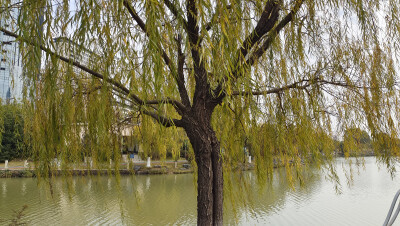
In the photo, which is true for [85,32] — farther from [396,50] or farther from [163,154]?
[396,50]

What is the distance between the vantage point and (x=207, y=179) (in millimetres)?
1833

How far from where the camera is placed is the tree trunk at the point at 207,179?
181 centimetres

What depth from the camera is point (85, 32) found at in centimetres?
143

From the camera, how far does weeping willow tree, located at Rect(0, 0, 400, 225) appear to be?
5.47 feet

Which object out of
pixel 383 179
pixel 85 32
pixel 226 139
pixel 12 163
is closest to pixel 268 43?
pixel 226 139

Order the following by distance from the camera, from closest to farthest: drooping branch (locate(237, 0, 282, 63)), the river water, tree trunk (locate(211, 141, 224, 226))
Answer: drooping branch (locate(237, 0, 282, 63))
tree trunk (locate(211, 141, 224, 226))
the river water

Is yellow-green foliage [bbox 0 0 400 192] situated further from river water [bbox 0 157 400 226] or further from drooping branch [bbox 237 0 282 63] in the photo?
river water [bbox 0 157 400 226]

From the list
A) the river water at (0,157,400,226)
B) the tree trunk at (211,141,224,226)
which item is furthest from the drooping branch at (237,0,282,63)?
the river water at (0,157,400,226)

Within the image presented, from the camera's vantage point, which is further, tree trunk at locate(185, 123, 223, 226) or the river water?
the river water

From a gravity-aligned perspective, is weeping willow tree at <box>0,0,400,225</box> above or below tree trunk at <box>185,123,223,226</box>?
above

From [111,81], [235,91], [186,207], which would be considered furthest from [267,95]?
[186,207]

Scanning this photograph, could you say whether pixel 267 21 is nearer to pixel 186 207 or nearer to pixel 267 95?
pixel 267 95

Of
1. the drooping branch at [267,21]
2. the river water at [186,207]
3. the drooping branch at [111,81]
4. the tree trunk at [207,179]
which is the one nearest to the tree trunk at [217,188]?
the tree trunk at [207,179]

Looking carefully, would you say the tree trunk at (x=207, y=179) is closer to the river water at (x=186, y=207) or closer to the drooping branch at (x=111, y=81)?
the drooping branch at (x=111, y=81)
